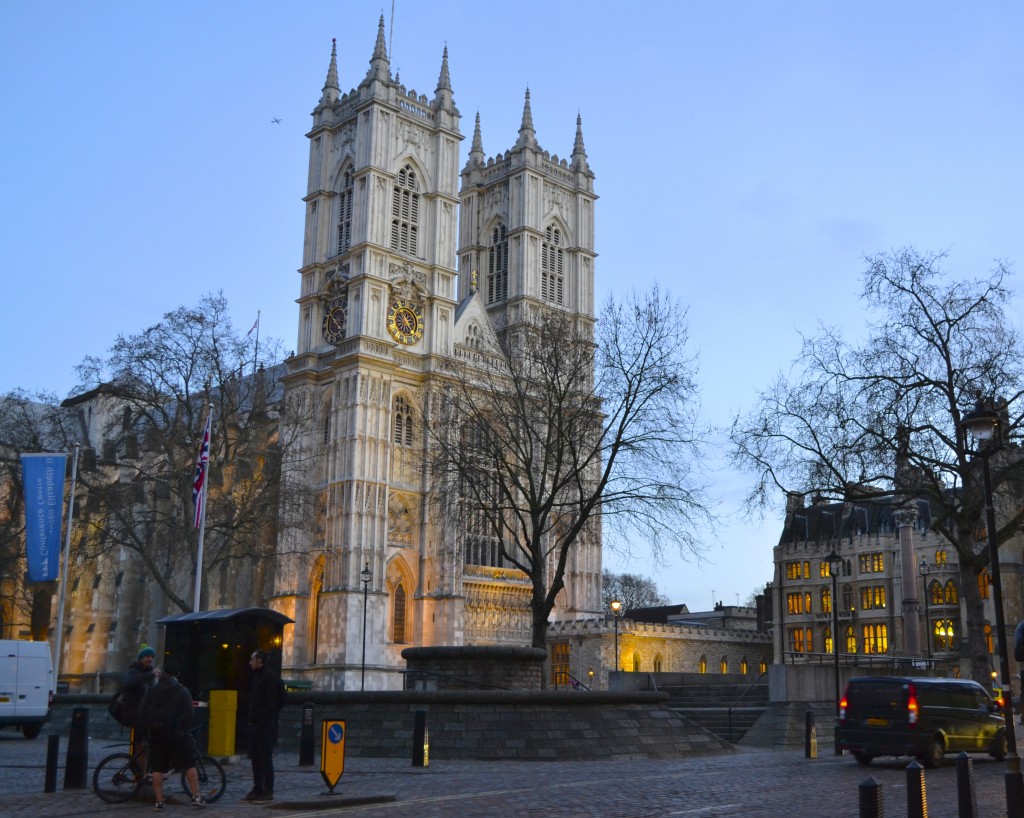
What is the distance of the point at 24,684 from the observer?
25781mm

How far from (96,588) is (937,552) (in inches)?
1892

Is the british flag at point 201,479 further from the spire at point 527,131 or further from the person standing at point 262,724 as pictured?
the spire at point 527,131

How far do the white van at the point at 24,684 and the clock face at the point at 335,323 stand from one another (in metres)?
38.1

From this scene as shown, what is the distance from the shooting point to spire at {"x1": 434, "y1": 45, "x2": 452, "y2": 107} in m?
69.8

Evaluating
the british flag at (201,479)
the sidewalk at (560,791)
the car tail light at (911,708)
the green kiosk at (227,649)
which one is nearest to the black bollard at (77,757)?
the sidewalk at (560,791)

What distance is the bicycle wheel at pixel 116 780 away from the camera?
526 inches

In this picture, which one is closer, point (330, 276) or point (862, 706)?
point (862, 706)

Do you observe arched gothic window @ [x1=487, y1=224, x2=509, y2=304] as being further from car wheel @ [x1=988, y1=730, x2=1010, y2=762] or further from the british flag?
car wheel @ [x1=988, y1=730, x2=1010, y2=762]

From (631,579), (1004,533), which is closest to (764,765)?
(1004,533)

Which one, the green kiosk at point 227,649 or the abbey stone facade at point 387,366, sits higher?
the abbey stone facade at point 387,366

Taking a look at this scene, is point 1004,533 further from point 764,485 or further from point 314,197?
point 314,197

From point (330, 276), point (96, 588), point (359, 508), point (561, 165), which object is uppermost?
point (561, 165)

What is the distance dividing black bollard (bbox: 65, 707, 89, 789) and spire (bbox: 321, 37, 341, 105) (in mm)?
59493

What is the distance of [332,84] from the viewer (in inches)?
2788
